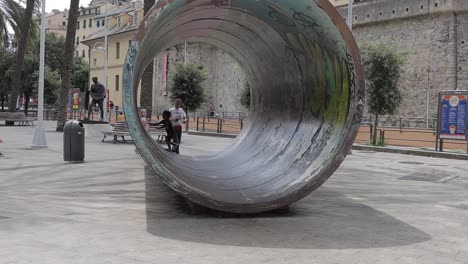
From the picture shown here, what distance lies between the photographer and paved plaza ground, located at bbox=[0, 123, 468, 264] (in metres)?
5.50

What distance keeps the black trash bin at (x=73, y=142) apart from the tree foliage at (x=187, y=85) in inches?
723

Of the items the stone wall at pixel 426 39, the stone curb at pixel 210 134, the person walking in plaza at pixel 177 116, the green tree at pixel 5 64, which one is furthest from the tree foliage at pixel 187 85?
the green tree at pixel 5 64

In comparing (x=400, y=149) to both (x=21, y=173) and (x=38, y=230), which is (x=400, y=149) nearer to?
(x=21, y=173)

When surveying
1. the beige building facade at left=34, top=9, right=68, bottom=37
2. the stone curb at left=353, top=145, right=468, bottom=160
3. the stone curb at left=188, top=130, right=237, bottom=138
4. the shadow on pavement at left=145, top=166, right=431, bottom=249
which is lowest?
the shadow on pavement at left=145, top=166, right=431, bottom=249

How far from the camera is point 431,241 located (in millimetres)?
6414

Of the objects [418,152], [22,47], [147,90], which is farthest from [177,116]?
[22,47]

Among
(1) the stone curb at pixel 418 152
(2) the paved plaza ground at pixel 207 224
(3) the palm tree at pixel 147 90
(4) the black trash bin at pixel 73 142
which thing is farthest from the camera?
(3) the palm tree at pixel 147 90

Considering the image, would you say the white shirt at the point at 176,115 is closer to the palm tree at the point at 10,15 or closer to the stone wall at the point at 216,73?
the palm tree at the point at 10,15

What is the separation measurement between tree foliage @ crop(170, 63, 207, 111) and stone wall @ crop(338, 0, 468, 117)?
45.9 ft

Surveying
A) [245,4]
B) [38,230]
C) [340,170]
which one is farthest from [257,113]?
[38,230]

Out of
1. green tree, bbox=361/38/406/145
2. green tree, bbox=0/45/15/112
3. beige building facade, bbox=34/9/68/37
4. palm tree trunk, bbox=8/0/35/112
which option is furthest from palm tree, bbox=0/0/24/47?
beige building facade, bbox=34/9/68/37

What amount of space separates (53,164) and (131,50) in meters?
7.43

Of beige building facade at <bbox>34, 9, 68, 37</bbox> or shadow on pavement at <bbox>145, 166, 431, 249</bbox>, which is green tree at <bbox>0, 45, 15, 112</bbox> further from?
beige building facade at <bbox>34, 9, 68, 37</bbox>

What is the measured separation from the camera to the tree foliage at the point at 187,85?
105ft
